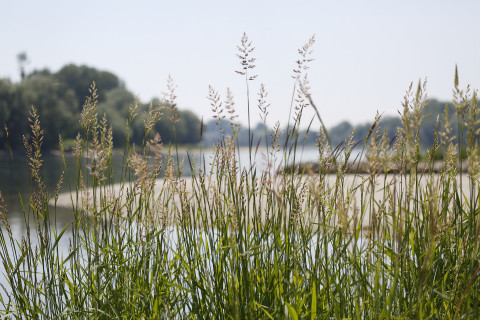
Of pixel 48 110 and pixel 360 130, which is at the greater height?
pixel 48 110

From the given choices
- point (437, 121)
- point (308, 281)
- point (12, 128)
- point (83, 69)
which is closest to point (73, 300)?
point (308, 281)

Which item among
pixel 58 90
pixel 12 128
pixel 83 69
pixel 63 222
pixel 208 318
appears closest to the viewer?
pixel 208 318

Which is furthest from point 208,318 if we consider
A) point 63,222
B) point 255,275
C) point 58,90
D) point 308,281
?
point 58,90

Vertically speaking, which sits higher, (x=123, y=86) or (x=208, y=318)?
(x=123, y=86)

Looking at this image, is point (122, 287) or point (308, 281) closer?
point (308, 281)

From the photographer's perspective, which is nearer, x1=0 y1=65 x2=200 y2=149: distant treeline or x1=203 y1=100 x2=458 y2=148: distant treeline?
x1=203 y1=100 x2=458 y2=148: distant treeline

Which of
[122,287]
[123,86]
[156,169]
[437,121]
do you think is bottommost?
[122,287]

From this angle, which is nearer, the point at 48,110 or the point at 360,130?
the point at 360,130

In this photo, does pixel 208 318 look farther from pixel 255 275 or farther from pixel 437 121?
pixel 437 121

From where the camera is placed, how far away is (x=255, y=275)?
1.76 metres

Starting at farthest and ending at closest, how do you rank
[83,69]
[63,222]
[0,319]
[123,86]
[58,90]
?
1. [123,86]
2. [83,69]
3. [58,90]
4. [63,222]
5. [0,319]

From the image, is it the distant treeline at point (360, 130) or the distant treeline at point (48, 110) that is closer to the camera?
the distant treeline at point (360, 130)

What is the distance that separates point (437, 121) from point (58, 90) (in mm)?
43731

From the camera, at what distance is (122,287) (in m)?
1.87
